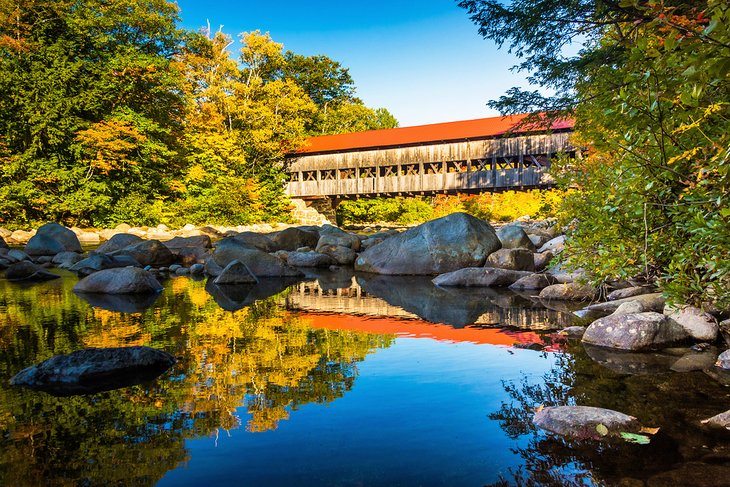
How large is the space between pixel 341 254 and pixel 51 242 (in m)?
8.07

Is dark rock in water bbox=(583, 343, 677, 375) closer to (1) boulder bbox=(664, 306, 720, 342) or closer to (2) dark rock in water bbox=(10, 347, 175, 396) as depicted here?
(1) boulder bbox=(664, 306, 720, 342)

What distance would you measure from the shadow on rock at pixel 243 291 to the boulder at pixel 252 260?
50cm

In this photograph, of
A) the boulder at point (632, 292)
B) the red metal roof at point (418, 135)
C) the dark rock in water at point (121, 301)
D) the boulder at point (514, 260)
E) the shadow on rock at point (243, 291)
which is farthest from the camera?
the red metal roof at point (418, 135)

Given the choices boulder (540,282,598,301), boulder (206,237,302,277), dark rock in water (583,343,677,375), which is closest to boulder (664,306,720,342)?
dark rock in water (583,343,677,375)

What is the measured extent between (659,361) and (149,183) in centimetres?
2659

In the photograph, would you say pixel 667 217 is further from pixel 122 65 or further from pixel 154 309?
pixel 122 65

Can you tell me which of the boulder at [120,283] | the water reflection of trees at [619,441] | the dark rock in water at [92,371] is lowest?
the water reflection of trees at [619,441]

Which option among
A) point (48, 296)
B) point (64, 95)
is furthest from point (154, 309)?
point (64, 95)

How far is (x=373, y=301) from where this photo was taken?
770cm

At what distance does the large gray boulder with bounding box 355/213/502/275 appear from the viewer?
1077cm

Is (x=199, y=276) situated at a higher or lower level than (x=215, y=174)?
lower

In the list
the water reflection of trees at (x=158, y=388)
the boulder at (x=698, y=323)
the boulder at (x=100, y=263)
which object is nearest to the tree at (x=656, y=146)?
the boulder at (x=698, y=323)

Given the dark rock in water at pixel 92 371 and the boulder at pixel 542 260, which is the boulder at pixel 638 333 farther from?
the boulder at pixel 542 260

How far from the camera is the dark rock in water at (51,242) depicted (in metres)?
14.9
